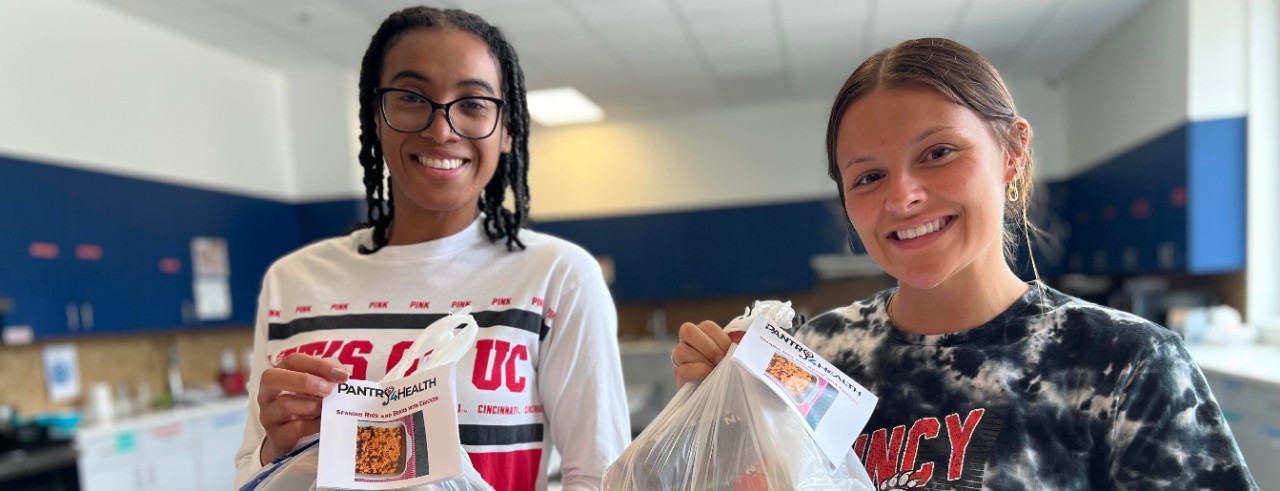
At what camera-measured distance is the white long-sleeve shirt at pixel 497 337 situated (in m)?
1.05

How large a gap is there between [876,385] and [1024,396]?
17 centimetres

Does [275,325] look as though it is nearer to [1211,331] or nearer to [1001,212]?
[1001,212]

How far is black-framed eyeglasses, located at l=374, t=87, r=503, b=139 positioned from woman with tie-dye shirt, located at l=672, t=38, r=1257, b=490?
43 centimetres

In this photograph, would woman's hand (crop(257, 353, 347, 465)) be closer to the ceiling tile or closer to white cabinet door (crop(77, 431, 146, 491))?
white cabinet door (crop(77, 431, 146, 491))

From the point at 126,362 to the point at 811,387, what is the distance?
4.68 meters

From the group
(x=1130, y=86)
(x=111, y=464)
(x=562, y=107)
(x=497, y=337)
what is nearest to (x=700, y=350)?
(x=497, y=337)

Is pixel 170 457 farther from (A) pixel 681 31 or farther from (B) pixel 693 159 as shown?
(B) pixel 693 159

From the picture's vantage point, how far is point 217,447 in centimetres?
415

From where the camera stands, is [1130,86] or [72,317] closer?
[72,317]

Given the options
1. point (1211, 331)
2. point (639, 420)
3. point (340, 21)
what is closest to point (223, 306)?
point (340, 21)

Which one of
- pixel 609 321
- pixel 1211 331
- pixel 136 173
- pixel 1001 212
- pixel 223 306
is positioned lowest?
pixel 1211 331

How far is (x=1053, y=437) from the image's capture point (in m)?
0.86

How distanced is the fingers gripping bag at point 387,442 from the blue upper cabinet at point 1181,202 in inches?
167

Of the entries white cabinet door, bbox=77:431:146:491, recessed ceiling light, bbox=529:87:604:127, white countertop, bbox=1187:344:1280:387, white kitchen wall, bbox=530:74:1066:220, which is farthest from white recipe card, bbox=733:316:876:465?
white kitchen wall, bbox=530:74:1066:220
